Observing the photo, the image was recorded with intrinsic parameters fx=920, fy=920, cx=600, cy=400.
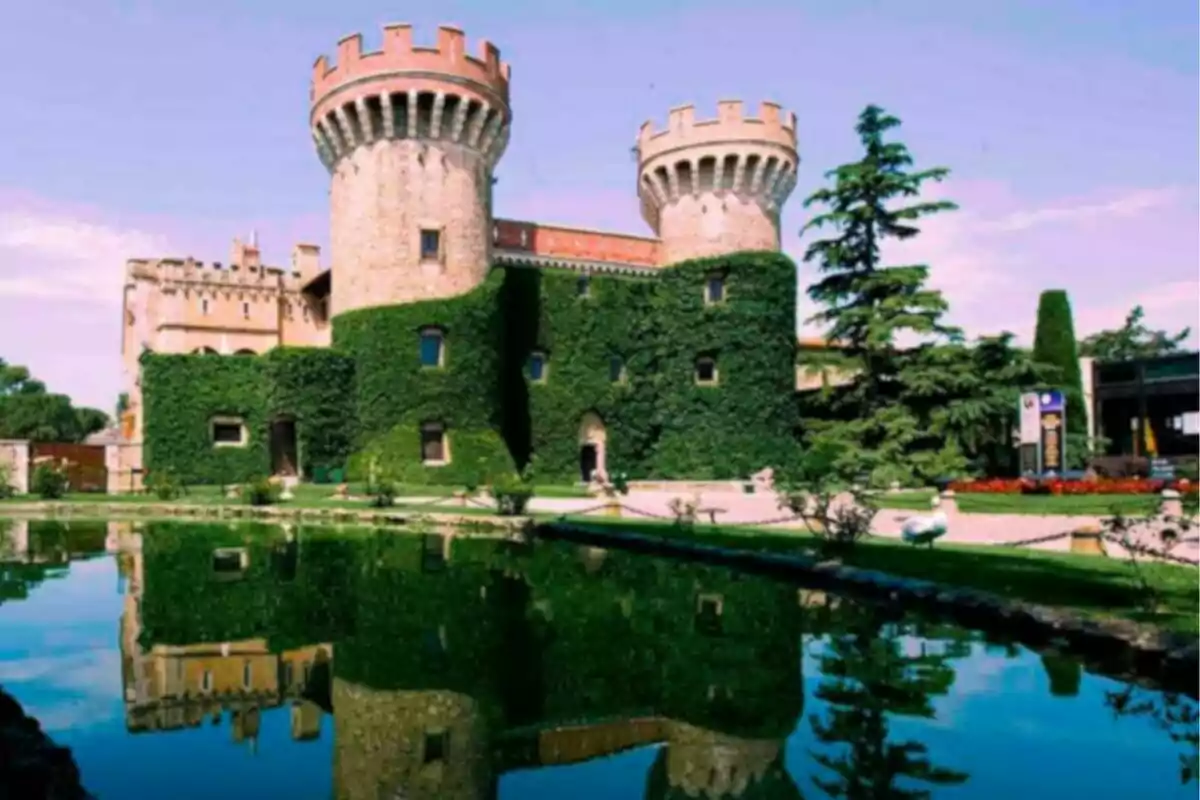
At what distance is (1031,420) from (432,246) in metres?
18.4

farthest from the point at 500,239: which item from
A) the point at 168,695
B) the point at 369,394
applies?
the point at 168,695

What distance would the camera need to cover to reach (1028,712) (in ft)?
20.3

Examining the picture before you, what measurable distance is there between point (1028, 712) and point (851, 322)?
981 inches

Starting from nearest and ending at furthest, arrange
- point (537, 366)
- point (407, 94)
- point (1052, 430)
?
point (1052, 430) → point (407, 94) → point (537, 366)

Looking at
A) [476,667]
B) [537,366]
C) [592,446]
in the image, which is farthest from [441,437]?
[476,667]

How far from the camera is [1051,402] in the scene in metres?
23.9

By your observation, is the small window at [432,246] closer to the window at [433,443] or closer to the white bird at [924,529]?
the window at [433,443]

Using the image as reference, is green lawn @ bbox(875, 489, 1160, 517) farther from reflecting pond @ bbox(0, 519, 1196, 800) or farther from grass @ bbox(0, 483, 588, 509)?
grass @ bbox(0, 483, 588, 509)

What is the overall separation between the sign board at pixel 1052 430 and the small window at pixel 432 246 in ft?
59.7

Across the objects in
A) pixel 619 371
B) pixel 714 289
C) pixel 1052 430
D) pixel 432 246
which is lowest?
pixel 1052 430

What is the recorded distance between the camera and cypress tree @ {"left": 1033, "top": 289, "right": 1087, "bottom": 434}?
1305 inches

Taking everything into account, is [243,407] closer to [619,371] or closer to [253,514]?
[253,514]

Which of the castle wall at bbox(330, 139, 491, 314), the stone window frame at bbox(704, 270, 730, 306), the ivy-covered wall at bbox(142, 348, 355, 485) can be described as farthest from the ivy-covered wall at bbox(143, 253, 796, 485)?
the castle wall at bbox(330, 139, 491, 314)

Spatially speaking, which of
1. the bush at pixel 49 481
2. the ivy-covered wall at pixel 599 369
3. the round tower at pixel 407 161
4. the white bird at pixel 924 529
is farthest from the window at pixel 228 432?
the white bird at pixel 924 529
